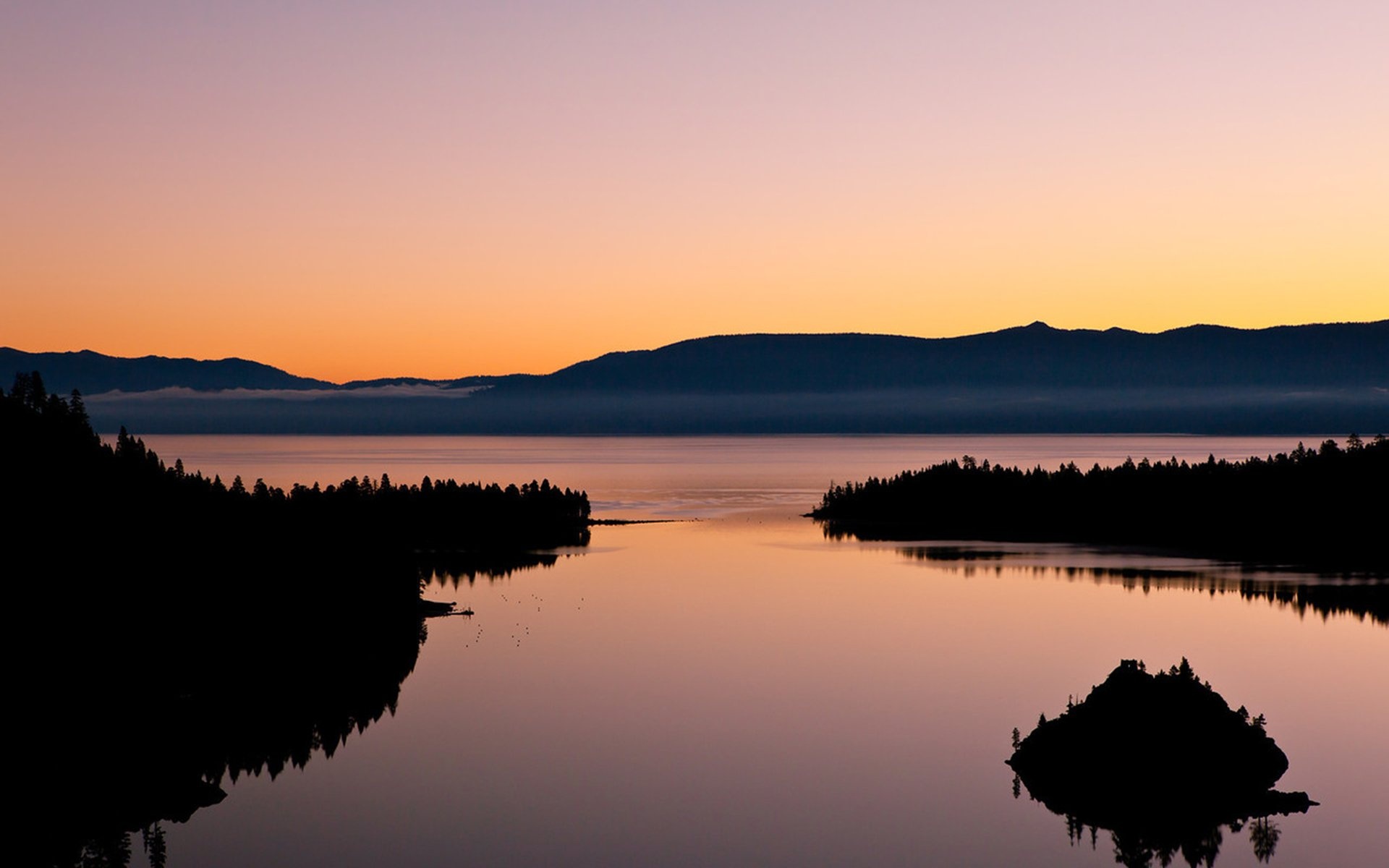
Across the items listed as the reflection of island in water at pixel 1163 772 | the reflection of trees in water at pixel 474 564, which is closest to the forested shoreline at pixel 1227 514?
the reflection of trees in water at pixel 474 564

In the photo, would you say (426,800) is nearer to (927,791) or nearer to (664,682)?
(927,791)

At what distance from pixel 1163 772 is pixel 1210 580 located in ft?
271

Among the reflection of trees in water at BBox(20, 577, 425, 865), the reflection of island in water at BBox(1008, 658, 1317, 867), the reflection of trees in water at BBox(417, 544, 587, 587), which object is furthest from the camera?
the reflection of trees in water at BBox(417, 544, 587, 587)

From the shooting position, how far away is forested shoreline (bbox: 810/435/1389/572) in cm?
15738

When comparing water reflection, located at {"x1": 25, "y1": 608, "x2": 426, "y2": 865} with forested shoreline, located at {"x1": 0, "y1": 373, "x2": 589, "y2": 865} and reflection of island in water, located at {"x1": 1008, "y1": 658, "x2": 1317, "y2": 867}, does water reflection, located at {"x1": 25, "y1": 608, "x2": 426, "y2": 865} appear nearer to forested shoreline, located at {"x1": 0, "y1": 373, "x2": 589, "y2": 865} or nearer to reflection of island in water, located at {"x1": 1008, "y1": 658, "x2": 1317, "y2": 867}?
forested shoreline, located at {"x1": 0, "y1": 373, "x2": 589, "y2": 865}

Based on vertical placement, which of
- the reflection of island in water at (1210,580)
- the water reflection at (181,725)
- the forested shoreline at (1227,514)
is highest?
the forested shoreline at (1227,514)

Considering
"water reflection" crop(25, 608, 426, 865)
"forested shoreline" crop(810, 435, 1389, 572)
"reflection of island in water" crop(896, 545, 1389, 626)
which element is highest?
"forested shoreline" crop(810, 435, 1389, 572)

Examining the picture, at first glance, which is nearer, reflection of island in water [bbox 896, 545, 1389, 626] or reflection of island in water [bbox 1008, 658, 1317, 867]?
reflection of island in water [bbox 1008, 658, 1317, 867]

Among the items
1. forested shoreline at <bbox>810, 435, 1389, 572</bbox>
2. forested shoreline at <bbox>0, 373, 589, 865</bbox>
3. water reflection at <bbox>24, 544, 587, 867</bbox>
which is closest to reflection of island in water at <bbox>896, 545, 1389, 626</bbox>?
forested shoreline at <bbox>810, 435, 1389, 572</bbox>

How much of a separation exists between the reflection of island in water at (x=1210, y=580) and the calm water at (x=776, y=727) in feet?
7.64

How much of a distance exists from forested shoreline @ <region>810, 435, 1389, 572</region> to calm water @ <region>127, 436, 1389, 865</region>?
4885 cm

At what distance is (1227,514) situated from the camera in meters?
174

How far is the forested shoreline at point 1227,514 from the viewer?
157 meters

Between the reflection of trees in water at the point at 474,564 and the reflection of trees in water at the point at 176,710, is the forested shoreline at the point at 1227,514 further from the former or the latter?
the reflection of trees in water at the point at 176,710
